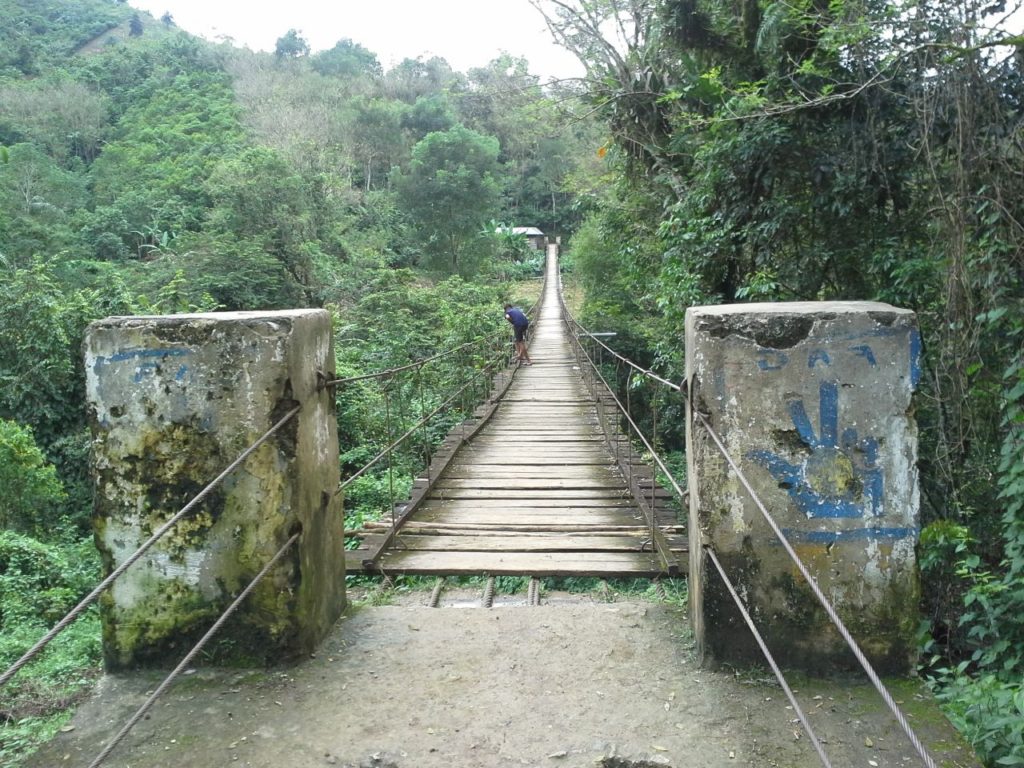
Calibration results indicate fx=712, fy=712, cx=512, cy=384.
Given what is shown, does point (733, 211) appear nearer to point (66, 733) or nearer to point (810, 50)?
point (810, 50)

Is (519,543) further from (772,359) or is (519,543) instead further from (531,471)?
(772,359)

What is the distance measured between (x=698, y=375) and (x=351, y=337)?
1486cm

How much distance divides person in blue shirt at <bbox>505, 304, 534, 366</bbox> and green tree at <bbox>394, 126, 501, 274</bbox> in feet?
52.7

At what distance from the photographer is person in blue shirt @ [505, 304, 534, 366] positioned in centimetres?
1227

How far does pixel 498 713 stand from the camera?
202cm

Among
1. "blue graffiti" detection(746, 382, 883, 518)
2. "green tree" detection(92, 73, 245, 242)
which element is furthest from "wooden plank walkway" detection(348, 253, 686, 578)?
"green tree" detection(92, 73, 245, 242)

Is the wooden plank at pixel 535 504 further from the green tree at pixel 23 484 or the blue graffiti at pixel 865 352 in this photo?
the green tree at pixel 23 484

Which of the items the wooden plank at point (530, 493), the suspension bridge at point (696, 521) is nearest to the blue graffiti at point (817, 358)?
the suspension bridge at point (696, 521)

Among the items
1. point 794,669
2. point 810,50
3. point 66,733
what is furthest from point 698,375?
point 810,50

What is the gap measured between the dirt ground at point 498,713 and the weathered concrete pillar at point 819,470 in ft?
0.62

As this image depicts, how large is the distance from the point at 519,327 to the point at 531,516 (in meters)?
8.30

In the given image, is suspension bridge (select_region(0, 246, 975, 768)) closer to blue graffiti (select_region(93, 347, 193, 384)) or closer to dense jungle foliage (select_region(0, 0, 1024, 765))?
blue graffiti (select_region(93, 347, 193, 384))

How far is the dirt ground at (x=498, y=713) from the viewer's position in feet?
5.89

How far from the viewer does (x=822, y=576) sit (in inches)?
81.1
